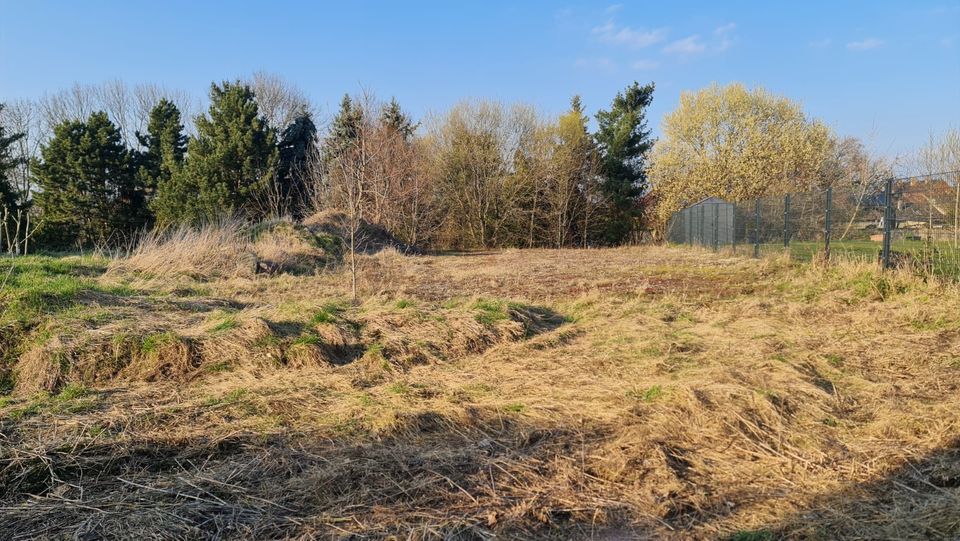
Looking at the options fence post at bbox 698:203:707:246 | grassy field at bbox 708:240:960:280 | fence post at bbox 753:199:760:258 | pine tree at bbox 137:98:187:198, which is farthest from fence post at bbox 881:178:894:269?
pine tree at bbox 137:98:187:198

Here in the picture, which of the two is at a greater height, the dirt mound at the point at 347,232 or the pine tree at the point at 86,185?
the pine tree at the point at 86,185

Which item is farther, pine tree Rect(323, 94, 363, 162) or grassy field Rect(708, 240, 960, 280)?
pine tree Rect(323, 94, 363, 162)

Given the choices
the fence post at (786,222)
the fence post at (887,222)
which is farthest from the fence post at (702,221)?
the fence post at (887,222)

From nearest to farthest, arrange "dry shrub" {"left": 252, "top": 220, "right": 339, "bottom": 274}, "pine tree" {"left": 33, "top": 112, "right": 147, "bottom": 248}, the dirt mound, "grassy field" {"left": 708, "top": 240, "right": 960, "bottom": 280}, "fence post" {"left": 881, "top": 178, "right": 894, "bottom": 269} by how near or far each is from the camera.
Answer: "grassy field" {"left": 708, "top": 240, "right": 960, "bottom": 280}
"fence post" {"left": 881, "top": 178, "right": 894, "bottom": 269}
"dry shrub" {"left": 252, "top": 220, "right": 339, "bottom": 274}
the dirt mound
"pine tree" {"left": 33, "top": 112, "right": 147, "bottom": 248}

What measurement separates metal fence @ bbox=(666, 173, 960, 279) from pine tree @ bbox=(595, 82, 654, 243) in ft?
43.5

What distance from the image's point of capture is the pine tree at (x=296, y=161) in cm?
2964

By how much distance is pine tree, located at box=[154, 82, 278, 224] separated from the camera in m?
28.2

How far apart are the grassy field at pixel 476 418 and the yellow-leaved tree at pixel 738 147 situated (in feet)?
71.4

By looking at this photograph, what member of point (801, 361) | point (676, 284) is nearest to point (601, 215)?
point (676, 284)

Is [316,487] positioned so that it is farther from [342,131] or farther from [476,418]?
[342,131]

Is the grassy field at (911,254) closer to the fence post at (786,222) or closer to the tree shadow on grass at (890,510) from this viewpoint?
the fence post at (786,222)

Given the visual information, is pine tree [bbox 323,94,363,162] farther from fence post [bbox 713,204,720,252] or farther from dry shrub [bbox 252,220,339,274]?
fence post [bbox 713,204,720,252]

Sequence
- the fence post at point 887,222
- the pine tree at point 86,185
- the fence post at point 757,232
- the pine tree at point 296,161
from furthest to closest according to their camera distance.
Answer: the pine tree at point 296,161 < the pine tree at point 86,185 < the fence post at point 757,232 < the fence post at point 887,222

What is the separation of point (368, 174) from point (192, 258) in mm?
14268
